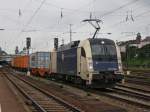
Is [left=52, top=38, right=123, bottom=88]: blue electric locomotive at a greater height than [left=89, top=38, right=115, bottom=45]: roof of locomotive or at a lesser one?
lesser

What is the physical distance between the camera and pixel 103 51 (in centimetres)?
2728

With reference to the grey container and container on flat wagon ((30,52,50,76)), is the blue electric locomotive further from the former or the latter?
the grey container

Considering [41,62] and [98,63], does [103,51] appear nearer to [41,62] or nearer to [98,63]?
[98,63]

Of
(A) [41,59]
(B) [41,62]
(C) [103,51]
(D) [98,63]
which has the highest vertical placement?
(A) [41,59]

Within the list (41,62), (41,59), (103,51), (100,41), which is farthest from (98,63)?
(41,59)

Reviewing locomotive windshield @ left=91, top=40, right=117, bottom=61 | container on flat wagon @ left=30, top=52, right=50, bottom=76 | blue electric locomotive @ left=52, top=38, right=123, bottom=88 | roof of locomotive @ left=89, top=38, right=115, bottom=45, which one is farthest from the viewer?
container on flat wagon @ left=30, top=52, right=50, bottom=76

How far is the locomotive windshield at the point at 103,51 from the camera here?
27062 millimetres

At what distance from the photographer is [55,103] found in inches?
777

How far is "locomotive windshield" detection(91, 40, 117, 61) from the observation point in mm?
27062

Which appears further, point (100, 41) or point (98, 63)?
point (100, 41)

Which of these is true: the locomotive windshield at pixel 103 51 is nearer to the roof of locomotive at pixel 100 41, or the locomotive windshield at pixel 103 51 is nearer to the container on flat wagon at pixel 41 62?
the roof of locomotive at pixel 100 41

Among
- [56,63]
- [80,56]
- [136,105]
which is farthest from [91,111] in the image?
[56,63]

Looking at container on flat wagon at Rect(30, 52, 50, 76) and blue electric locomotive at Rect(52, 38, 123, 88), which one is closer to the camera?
blue electric locomotive at Rect(52, 38, 123, 88)

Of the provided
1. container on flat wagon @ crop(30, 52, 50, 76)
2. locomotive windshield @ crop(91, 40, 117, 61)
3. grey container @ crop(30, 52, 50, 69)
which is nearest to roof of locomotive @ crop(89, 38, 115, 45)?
locomotive windshield @ crop(91, 40, 117, 61)
